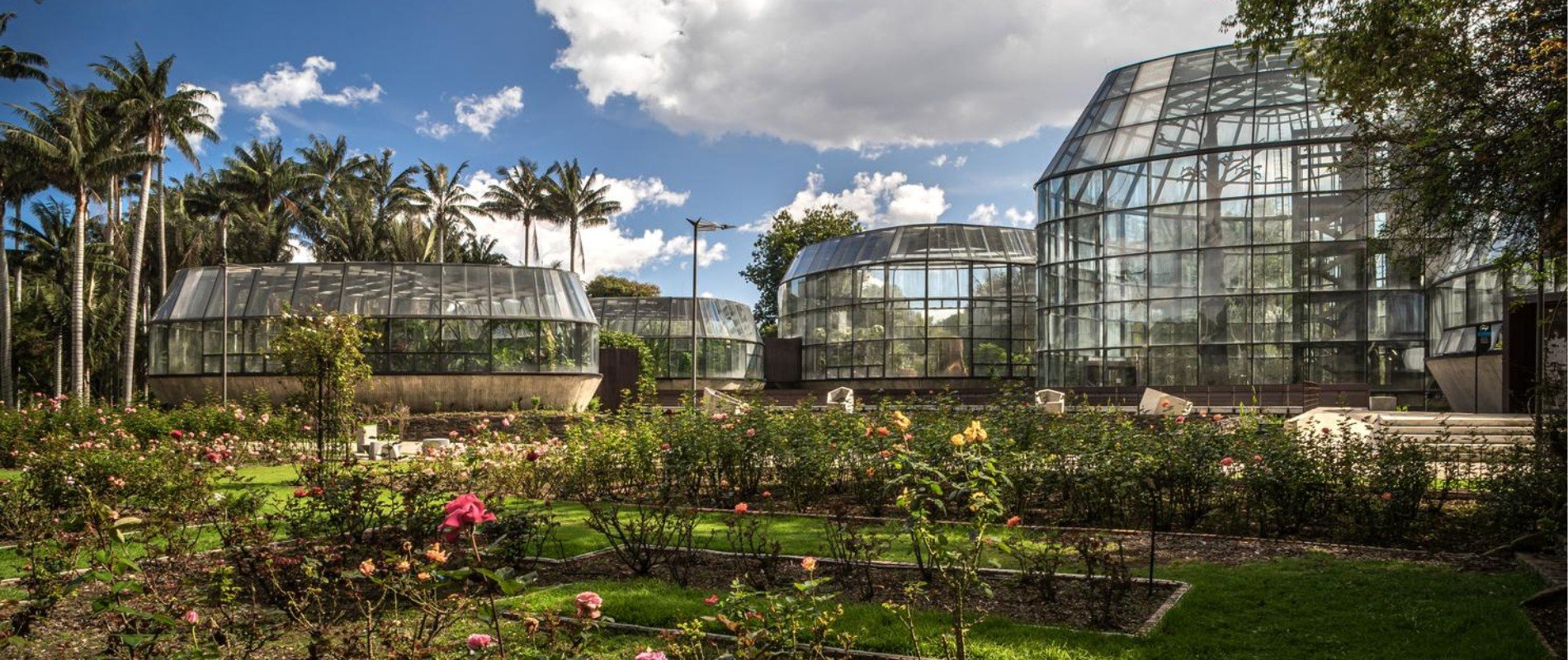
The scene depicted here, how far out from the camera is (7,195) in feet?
128

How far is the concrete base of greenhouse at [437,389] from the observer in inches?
1264

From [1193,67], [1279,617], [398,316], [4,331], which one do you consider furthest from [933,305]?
[1279,617]

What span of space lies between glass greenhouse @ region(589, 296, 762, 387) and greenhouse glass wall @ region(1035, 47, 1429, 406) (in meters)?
18.1

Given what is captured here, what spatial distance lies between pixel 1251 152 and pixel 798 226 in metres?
39.2

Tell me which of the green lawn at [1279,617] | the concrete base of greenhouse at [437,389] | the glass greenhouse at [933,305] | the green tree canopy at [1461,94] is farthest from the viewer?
the glass greenhouse at [933,305]

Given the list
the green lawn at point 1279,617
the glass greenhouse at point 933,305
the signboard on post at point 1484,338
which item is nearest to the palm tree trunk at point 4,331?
the glass greenhouse at point 933,305

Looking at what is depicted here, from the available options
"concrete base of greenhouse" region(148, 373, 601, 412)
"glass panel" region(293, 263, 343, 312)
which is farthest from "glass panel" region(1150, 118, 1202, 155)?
"glass panel" region(293, 263, 343, 312)

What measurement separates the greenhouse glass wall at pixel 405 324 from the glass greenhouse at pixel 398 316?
35 millimetres

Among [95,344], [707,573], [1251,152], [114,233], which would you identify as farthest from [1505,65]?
[114,233]

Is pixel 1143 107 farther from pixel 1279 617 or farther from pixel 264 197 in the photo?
pixel 264 197

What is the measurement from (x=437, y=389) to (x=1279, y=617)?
29624 millimetres

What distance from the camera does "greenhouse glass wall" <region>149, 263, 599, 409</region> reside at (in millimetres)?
32844

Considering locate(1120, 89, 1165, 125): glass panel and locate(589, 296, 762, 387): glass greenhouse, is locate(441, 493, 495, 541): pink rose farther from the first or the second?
locate(589, 296, 762, 387): glass greenhouse

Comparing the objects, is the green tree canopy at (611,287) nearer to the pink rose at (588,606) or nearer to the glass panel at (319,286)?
the glass panel at (319,286)
